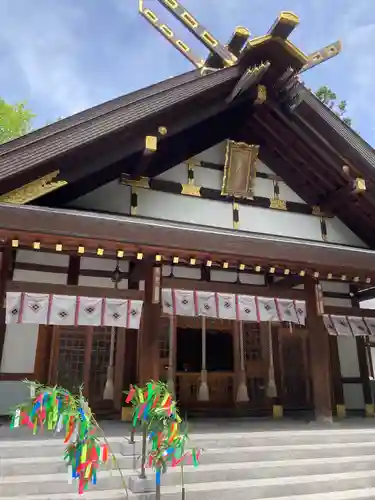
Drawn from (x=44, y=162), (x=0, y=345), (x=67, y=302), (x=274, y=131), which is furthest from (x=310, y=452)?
(x=274, y=131)

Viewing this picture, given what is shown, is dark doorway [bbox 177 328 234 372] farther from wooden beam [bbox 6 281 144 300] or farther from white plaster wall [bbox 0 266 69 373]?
white plaster wall [bbox 0 266 69 373]

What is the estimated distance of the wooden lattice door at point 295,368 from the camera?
9.66 metres

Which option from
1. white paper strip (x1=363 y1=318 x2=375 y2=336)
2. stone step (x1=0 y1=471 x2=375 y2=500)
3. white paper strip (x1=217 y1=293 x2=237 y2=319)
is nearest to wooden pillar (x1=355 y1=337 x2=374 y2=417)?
white paper strip (x1=363 y1=318 x2=375 y2=336)

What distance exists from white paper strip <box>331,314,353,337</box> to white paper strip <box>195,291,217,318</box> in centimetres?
272

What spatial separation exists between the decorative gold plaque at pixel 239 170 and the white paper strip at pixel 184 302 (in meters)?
3.03

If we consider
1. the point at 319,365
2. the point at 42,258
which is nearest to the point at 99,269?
the point at 42,258

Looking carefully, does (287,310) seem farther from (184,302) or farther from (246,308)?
(184,302)

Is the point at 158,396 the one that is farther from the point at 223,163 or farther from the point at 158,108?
the point at 223,163

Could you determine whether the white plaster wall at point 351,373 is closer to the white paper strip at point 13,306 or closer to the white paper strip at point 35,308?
the white paper strip at point 35,308

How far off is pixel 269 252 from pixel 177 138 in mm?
3652

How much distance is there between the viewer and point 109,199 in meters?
8.31

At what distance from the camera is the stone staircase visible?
4281mm

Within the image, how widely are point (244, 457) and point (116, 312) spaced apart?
120 inches

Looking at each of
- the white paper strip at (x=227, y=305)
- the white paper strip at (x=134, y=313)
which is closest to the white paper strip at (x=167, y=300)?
the white paper strip at (x=134, y=313)
